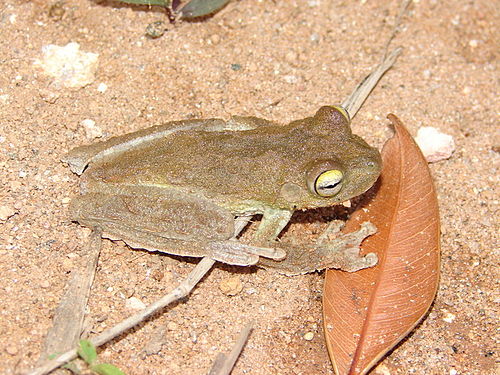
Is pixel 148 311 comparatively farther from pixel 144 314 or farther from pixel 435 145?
pixel 435 145

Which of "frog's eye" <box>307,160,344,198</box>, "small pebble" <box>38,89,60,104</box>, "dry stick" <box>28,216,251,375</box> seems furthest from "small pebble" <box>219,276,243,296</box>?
"small pebble" <box>38,89,60,104</box>

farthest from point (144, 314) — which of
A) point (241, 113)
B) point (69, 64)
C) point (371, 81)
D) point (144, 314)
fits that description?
point (371, 81)

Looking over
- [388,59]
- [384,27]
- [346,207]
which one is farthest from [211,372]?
[384,27]

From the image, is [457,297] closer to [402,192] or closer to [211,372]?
[402,192]

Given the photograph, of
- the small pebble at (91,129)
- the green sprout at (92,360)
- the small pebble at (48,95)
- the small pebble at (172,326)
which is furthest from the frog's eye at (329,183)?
the small pebble at (48,95)

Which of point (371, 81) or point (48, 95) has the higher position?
point (371, 81)

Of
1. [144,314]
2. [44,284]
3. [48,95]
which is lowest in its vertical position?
[44,284]

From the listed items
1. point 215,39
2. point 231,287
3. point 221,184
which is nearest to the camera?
point 221,184
